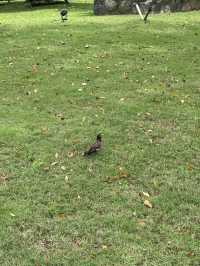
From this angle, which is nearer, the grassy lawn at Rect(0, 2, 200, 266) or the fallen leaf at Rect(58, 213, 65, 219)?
the grassy lawn at Rect(0, 2, 200, 266)

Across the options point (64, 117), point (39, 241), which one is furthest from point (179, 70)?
point (39, 241)

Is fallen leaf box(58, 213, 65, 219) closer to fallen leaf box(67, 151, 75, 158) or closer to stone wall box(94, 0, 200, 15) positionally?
fallen leaf box(67, 151, 75, 158)

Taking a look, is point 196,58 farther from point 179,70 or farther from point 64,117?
point 64,117

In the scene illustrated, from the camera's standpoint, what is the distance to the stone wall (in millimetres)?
25844

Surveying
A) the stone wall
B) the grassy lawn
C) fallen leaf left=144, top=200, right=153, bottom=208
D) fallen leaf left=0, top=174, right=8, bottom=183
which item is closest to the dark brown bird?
the grassy lawn

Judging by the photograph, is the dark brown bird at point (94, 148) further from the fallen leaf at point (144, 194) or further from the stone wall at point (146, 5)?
the stone wall at point (146, 5)

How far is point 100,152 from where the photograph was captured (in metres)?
10.2

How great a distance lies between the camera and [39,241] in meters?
7.48

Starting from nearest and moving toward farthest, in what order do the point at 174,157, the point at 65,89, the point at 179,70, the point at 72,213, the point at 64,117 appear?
the point at 72,213, the point at 174,157, the point at 64,117, the point at 65,89, the point at 179,70

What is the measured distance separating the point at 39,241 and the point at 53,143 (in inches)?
134

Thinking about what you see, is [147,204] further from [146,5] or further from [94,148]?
[146,5]

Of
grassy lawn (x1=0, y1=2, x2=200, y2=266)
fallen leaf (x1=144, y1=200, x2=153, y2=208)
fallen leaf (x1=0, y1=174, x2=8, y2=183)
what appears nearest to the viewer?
grassy lawn (x1=0, y1=2, x2=200, y2=266)

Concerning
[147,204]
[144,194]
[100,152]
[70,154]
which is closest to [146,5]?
[100,152]

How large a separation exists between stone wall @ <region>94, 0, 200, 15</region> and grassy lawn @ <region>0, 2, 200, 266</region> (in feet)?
24.6
